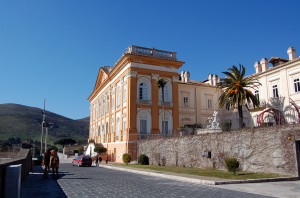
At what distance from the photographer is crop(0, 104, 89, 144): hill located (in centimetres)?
11556

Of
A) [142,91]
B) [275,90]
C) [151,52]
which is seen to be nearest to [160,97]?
[142,91]

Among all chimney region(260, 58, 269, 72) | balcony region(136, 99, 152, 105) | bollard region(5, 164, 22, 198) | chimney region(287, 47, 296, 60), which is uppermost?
chimney region(287, 47, 296, 60)

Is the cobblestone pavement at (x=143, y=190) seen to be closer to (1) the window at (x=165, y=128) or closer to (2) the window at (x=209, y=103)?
(1) the window at (x=165, y=128)

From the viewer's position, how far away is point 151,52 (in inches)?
1636

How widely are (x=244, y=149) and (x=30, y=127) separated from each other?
396 feet

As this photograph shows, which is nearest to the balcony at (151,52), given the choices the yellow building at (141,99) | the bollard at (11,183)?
the yellow building at (141,99)

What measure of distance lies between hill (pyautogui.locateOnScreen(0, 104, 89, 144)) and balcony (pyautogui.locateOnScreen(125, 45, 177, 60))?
60.5 m

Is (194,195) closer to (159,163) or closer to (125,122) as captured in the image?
(159,163)

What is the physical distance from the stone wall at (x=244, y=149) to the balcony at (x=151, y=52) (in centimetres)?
1523

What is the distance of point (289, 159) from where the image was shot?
17.2 meters

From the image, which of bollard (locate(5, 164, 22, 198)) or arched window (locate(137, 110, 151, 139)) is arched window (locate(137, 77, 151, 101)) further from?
bollard (locate(5, 164, 22, 198))

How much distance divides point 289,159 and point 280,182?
90.8 inches

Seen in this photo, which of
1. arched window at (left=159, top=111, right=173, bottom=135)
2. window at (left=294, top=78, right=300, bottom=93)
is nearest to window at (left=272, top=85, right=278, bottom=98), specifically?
window at (left=294, top=78, right=300, bottom=93)

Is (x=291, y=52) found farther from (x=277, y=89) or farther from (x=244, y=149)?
(x=244, y=149)
